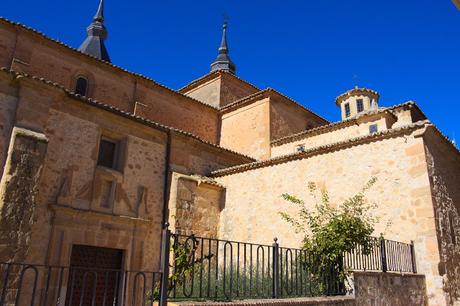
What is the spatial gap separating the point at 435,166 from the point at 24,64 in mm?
13056

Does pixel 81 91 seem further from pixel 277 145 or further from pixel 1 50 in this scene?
pixel 277 145

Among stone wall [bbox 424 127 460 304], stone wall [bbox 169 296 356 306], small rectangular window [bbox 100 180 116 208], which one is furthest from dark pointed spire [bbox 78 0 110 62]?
stone wall [bbox 169 296 356 306]

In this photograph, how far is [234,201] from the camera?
40.9 feet

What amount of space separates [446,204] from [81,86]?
12956 millimetres

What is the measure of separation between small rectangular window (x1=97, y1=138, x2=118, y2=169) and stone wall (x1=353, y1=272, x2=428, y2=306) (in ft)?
23.6

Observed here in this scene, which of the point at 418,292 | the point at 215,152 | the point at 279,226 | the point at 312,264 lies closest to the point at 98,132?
the point at 215,152

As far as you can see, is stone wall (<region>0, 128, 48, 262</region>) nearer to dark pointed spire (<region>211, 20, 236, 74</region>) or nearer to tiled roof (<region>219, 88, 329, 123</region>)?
tiled roof (<region>219, 88, 329, 123</region>)

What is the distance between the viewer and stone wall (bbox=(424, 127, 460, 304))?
28.4ft

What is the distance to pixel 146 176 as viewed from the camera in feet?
36.2

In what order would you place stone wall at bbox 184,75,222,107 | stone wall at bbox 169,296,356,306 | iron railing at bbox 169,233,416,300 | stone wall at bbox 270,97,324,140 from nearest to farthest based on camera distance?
stone wall at bbox 169,296,356,306 < iron railing at bbox 169,233,416,300 < stone wall at bbox 270,97,324,140 < stone wall at bbox 184,75,222,107

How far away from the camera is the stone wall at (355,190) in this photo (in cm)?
859

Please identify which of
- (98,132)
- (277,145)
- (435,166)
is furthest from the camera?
(277,145)

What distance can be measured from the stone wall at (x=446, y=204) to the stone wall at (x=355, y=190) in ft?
1.05

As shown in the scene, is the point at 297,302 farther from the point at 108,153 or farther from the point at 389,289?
the point at 108,153
